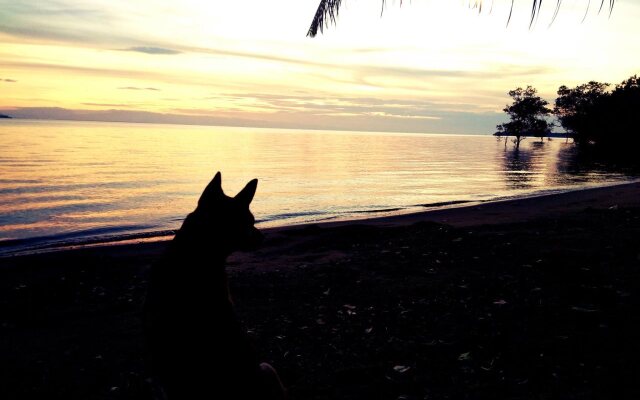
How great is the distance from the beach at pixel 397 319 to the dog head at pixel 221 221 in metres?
2.70

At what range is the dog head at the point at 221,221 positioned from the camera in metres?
2.83

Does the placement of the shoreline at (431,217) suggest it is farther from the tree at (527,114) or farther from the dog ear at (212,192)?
the tree at (527,114)

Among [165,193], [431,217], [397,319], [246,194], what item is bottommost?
[431,217]

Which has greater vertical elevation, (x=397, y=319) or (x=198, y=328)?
(x=198, y=328)

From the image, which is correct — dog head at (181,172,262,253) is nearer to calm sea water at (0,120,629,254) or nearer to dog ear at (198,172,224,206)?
dog ear at (198,172,224,206)

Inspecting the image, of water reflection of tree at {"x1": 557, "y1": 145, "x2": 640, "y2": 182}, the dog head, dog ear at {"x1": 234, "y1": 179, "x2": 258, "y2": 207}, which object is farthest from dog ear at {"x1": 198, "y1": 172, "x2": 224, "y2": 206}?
water reflection of tree at {"x1": 557, "y1": 145, "x2": 640, "y2": 182}

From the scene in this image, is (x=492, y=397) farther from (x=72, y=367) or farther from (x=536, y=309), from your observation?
(x=72, y=367)

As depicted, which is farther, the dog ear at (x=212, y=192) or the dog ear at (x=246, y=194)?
the dog ear at (x=246, y=194)

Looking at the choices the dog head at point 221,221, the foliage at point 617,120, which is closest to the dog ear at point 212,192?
the dog head at point 221,221

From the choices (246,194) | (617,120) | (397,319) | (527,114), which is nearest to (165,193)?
(397,319)

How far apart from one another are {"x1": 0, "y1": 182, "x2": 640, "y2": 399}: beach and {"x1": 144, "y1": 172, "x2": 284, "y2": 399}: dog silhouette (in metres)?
2.53

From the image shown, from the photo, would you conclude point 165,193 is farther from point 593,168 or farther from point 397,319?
point 593,168

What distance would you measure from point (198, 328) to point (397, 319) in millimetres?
4696

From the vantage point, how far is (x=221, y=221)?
9.70 ft
